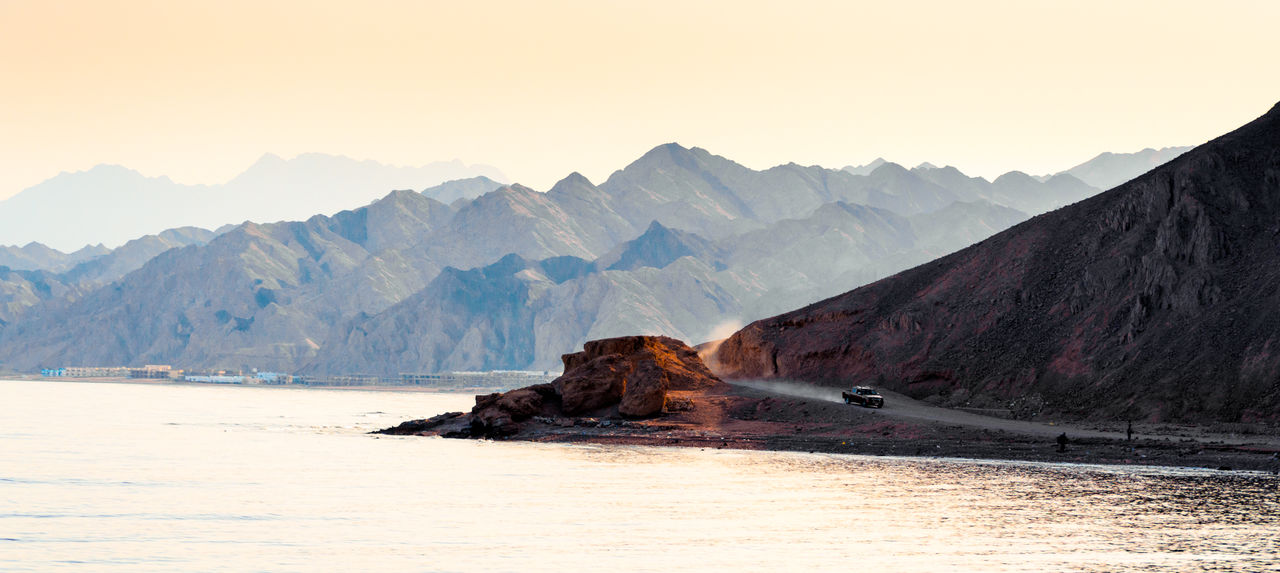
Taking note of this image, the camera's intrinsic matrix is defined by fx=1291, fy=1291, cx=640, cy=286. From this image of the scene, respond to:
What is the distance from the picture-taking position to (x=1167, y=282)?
367 ft

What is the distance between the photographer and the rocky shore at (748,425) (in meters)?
83.3

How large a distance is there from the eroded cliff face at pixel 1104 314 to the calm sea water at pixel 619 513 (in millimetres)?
29903

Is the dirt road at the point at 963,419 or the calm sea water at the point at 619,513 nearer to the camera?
the calm sea water at the point at 619,513

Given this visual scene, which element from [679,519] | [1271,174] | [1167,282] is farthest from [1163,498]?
[1271,174]

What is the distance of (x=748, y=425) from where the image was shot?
109000mm

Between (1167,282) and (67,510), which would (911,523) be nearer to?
(67,510)

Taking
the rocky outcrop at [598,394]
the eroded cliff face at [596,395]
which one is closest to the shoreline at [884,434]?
the eroded cliff face at [596,395]

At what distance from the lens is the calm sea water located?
43000mm

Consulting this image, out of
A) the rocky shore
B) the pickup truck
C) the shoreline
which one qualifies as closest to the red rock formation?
the rocky shore

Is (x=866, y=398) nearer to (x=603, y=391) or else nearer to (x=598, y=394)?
(x=603, y=391)

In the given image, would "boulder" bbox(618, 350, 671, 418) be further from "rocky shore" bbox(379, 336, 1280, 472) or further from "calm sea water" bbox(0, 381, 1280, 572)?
"calm sea water" bbox(0, 381, 1280, 572)

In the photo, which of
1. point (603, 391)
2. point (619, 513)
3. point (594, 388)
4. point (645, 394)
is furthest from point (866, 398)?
point (619, 513)

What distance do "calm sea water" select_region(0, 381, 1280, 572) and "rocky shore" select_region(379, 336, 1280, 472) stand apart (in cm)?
672

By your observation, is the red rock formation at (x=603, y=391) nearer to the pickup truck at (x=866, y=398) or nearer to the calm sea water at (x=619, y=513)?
the pickup truck at (x=866, y=398)
